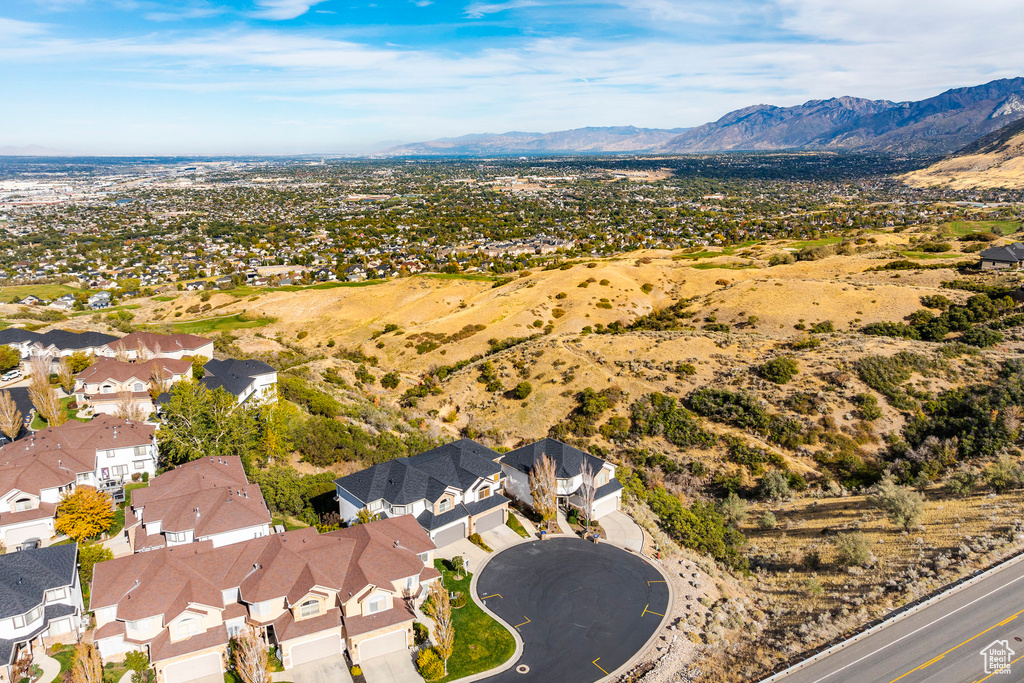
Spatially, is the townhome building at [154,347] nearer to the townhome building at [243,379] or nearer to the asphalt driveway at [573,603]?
the townhome building at [243,379]

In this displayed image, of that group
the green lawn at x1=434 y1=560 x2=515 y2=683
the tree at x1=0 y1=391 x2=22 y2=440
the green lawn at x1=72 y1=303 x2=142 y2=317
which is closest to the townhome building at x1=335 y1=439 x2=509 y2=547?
the green lawn at x1=434 y1=560 x2=515 y2=683

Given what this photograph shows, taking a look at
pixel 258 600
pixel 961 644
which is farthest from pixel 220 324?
pixel 961 644

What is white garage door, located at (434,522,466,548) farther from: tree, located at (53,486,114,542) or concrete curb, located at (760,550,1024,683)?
tree, located at (53,486,114,542)

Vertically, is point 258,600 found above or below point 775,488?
above

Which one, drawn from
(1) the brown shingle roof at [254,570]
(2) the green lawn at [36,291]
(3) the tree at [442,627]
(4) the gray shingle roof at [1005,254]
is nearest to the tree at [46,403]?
(1) the brown shingle roof at [254,570]

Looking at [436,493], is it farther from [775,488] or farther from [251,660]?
[775,488]

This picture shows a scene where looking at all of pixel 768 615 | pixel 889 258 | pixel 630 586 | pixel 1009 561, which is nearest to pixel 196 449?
pixel 630 586
